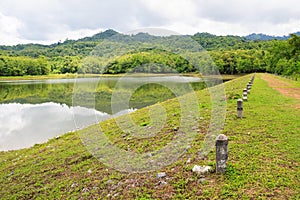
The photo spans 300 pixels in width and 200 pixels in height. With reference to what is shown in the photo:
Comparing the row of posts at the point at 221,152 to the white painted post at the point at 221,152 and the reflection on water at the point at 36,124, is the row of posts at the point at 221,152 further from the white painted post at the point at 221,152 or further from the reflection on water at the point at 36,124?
the reflection on water at the point at 36,124

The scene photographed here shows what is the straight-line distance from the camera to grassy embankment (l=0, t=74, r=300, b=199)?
5375mm

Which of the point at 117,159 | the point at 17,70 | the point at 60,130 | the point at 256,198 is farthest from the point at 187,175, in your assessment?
the point at 17,70

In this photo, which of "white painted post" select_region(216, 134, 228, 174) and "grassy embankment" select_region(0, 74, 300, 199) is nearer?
"grassy embankment" select_region(0, 74, 300, 199)

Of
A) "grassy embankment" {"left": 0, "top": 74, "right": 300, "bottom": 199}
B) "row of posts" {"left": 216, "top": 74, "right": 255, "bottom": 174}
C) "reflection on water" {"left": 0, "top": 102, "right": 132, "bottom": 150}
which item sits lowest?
"reflection on water" {"left": 0, "top": 102, "right": 132, "bottom": 150}

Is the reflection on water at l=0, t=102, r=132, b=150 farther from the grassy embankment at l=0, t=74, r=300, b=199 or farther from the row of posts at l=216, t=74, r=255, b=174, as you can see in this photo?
the row of posts at l=216, t=74, r=255, b=174

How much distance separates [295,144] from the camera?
7.44 metres

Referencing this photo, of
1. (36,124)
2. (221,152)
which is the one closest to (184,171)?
(221,152)

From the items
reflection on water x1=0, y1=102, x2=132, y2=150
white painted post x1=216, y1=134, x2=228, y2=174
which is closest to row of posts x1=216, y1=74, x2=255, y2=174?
white painted post x1=216, y1=134, x2=228, y2=174

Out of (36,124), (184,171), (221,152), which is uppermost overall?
(221,152)

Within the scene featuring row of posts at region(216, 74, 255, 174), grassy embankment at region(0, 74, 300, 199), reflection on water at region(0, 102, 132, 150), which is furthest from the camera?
reflection on water at region(0, 102, 132, 150)

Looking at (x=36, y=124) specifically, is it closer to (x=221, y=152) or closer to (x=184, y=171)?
(x=184, y=171)

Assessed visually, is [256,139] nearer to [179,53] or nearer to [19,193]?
[179,53]

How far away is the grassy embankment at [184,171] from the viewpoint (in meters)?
5.38

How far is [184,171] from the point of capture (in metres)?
6.37
